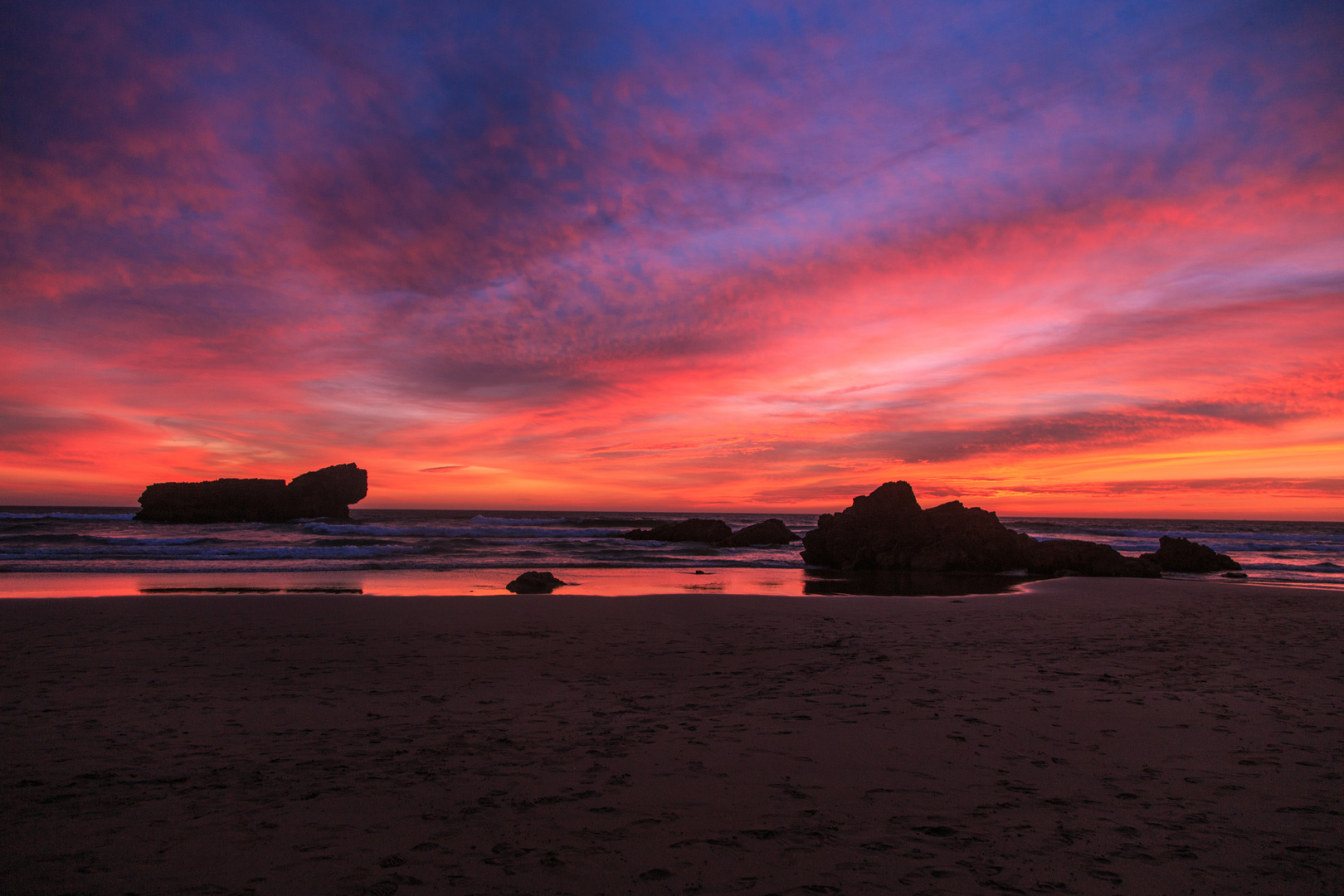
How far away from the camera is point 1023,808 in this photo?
435cm

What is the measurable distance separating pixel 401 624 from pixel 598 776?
25.3 ft

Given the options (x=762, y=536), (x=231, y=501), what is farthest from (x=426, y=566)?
(x=231, y=501)

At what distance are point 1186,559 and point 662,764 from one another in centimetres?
2825

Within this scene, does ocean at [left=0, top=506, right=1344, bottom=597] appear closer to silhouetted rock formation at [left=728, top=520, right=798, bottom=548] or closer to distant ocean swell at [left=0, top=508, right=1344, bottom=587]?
distant ocean swell at [left=0, top=508, right=1344, bottom=587]

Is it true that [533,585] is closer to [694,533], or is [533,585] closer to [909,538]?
[909,538]

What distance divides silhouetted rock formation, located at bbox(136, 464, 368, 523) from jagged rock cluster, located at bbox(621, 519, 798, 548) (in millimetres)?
34810

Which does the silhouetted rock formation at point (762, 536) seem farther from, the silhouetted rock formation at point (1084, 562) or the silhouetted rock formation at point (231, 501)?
the silhouetted rock formation at point (231, 501)

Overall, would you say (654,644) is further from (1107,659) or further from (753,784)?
(1107,659)

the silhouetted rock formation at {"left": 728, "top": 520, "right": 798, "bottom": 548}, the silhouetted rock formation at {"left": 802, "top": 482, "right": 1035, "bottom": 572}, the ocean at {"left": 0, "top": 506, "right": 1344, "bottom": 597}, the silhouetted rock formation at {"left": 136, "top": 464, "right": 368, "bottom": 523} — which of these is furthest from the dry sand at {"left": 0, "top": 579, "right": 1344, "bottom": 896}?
the silhouetted rock formation at {"left": 136, "top": 464, "right": 368, "bottom": 523}

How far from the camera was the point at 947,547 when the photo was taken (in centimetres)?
2588

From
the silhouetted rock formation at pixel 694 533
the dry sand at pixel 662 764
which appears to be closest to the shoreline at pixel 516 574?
the dry sand at pixel 662 764

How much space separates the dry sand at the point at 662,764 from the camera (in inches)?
141

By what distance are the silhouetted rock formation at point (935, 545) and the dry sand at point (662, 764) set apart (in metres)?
14.7

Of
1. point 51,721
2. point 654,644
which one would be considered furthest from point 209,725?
point 654,644
